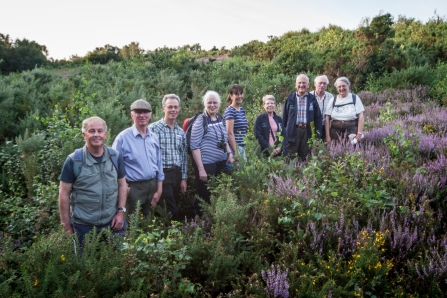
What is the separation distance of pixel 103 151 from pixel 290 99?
364cm

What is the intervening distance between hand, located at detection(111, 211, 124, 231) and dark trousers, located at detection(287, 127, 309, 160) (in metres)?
3.27

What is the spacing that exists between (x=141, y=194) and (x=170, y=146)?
821mm

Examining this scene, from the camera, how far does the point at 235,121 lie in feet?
18.8

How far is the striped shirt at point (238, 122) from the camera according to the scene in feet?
18.7

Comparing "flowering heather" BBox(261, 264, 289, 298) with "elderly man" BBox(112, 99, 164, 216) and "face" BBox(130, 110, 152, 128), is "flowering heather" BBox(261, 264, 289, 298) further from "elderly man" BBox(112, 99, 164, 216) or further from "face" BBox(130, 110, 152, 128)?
"face" BBox(130, 110, 152, 128)

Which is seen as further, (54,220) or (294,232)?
(54,220)

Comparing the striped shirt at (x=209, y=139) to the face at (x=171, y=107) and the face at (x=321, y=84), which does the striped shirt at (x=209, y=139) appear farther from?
the face at (x=321, y=84)

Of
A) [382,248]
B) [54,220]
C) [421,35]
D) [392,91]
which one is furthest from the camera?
[421,35]

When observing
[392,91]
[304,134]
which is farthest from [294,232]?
[392,91]

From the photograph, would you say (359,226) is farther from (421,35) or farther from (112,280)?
(421,35)

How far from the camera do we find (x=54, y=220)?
454 centimetres

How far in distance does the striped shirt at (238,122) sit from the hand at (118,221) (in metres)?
2.44

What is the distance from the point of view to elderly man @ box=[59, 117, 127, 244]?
3.59 metres

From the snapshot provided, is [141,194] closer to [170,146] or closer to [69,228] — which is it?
[170,146]
